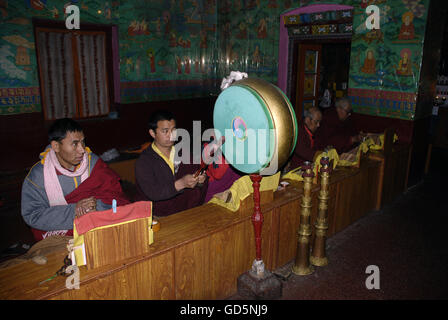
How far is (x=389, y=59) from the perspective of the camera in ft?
17.5

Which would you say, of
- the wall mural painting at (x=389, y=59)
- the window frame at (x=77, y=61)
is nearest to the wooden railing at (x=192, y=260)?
the wall mural painting at (x=389, y=59)

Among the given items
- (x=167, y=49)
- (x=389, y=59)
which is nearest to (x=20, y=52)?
(x=167, y=49)

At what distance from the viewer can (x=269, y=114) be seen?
184cm

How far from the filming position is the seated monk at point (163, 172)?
2.84 metres

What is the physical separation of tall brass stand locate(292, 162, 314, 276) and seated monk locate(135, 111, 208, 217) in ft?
2.96

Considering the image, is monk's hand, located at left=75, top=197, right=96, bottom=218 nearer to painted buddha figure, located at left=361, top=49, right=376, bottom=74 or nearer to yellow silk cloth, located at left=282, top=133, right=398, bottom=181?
yellow silk cloth, located at left=282, top=133, right=398, bottom=181

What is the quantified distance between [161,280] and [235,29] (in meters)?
6.78

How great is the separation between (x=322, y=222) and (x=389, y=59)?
3.52 metres

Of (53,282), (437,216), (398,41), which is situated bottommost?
(437,216)

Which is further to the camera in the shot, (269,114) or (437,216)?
(437,216)

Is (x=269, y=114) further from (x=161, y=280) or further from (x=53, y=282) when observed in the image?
(x=53, y=282)

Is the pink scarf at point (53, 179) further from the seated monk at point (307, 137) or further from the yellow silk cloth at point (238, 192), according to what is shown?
the seated monk at point (307, 137)

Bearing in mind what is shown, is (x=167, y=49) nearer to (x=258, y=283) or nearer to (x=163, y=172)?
(x=163, y=172)
